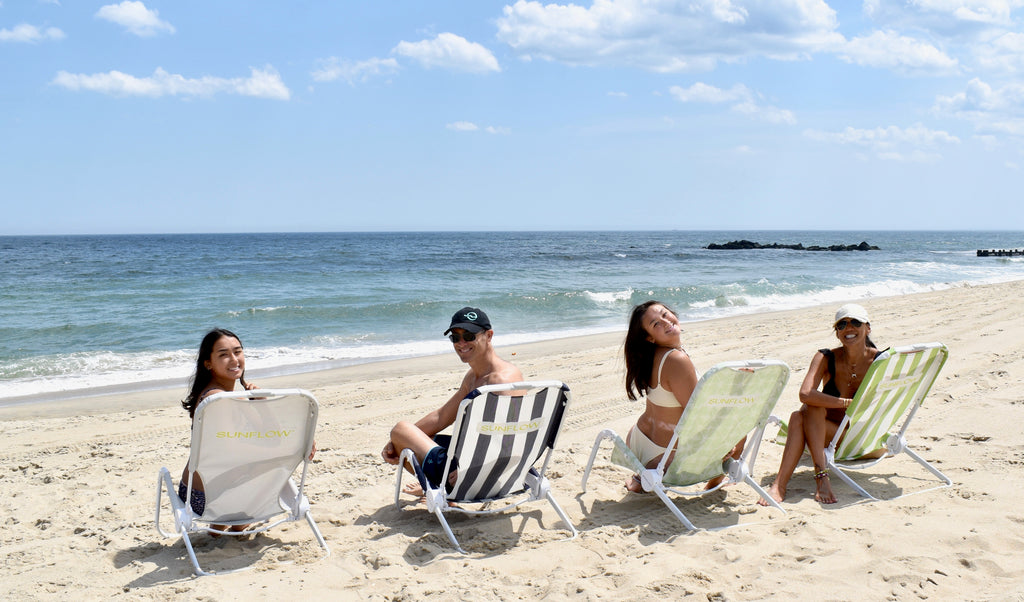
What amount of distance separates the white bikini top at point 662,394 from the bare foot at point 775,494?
784 millimetres

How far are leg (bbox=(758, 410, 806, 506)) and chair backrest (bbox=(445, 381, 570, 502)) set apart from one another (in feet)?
4.77

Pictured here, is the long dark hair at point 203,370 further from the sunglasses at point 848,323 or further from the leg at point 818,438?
the sunglasses at point 848,323

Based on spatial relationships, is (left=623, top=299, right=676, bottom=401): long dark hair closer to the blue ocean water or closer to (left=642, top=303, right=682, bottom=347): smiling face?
(left=642, top=303, right=682, bottom=347): smiling face

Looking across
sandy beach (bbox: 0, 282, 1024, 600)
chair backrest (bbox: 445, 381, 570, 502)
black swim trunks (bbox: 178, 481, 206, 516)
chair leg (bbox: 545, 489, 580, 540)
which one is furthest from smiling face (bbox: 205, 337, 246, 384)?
chair leg (bbox: 545, 489, 580, 540)

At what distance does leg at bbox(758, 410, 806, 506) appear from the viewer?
14.2 feet

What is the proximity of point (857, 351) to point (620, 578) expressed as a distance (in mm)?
2249

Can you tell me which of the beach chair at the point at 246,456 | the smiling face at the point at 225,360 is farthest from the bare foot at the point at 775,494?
the smiling face at the point at 225,360

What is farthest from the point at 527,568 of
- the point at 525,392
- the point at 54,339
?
the point at 54,339

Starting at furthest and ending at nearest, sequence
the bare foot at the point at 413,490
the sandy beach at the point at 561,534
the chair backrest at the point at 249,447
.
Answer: the bare foot at the point at 413,490
the chair backrest at the point at 249,447
the sandy beach at the point at 561,534

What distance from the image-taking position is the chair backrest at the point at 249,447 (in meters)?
3.37

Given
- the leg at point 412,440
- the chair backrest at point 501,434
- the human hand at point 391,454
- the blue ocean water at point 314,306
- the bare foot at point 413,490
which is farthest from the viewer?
the blue ocean water at point 314,306

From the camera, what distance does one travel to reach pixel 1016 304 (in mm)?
13953

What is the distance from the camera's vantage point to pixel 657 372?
410 centimetres

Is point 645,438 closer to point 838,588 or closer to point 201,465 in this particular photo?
point 838,588
